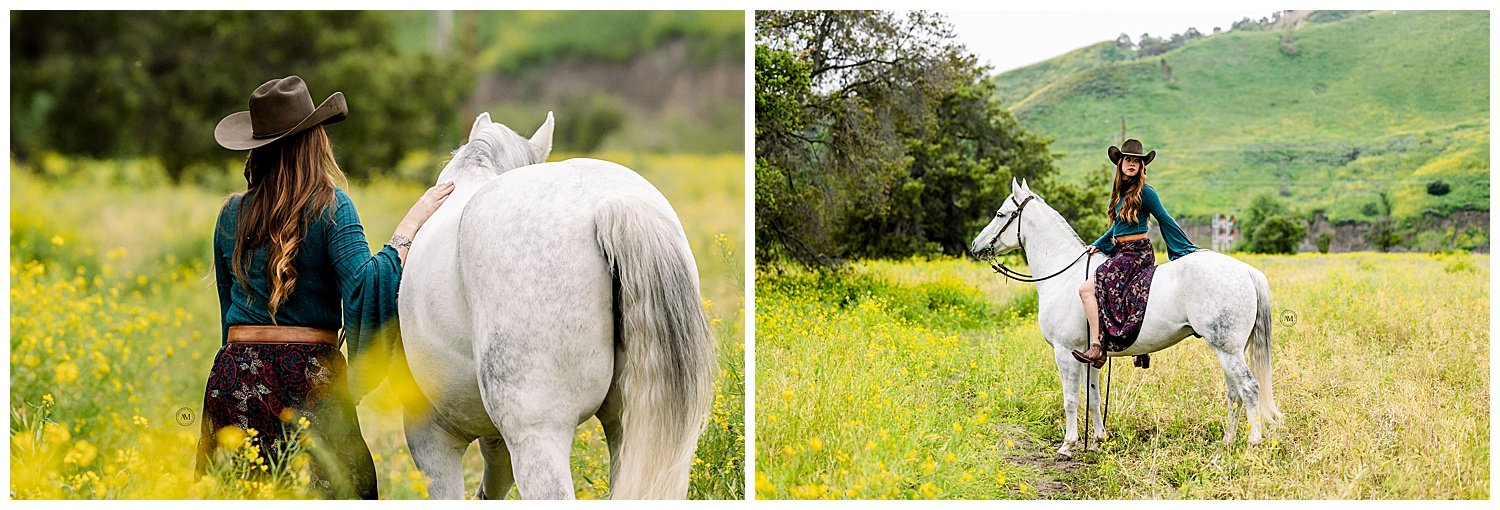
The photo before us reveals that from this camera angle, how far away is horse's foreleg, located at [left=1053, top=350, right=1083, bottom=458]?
3957mm

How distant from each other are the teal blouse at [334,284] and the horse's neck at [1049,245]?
260 cm

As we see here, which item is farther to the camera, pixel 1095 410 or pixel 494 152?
pixel 1095 410

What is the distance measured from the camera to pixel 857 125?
13.7 ft

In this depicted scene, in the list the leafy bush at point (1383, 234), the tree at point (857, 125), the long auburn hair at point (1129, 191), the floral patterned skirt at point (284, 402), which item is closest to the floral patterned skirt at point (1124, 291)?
the long auburn hair at point (1129, 191)

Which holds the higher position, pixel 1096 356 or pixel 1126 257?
pixel 1126 257

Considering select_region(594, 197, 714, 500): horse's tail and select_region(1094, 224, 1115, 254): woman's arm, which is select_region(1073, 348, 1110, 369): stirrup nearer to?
select_region(1094, 224, 1115, 254): woman's arm

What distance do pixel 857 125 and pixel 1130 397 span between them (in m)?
1.52

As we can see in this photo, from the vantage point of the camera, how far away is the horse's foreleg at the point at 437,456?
304 centimetres

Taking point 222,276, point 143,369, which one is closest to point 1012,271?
point 222,276

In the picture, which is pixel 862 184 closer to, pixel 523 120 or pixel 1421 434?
pixel 1421 434

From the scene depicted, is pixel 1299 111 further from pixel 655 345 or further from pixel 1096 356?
pixel 655 345

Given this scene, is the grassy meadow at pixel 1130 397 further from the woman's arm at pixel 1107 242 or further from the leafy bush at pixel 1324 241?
the woman's arm at pixel 1107 242

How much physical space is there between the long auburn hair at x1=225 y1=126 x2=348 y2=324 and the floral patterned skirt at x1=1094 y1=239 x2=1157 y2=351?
9.07 feet

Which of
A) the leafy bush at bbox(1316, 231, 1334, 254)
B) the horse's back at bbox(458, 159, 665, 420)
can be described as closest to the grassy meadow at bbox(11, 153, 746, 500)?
the horse's back at bbox(458, 159, 665, 420)
